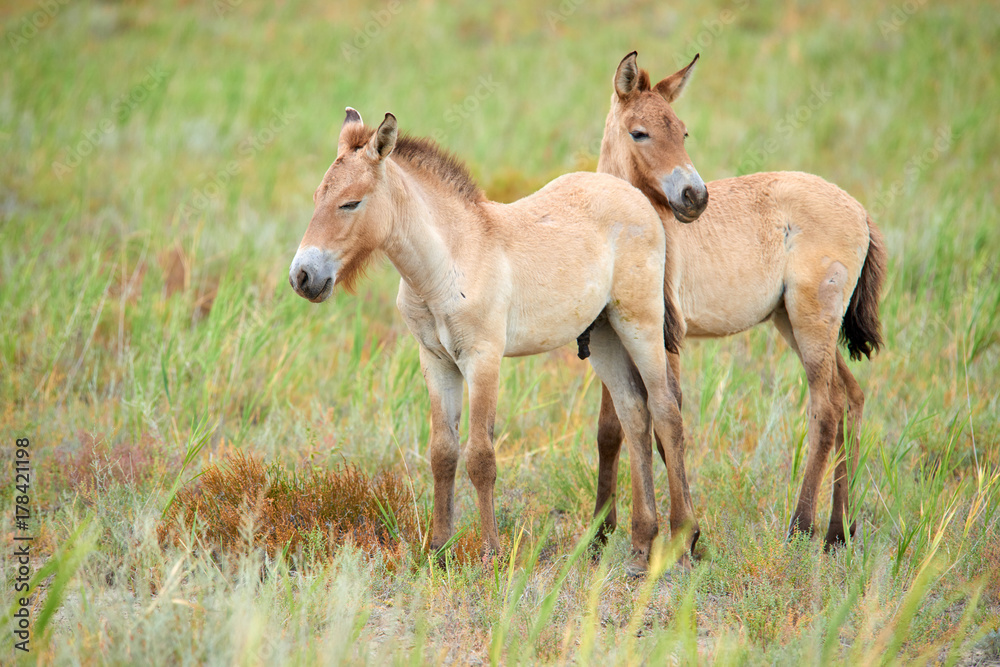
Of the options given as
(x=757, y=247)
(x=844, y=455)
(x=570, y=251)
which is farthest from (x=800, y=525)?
(x=570, y=251)

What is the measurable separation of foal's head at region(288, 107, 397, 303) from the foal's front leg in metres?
0.68

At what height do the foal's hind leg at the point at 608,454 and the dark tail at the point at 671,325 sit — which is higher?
the dark tail at the point at 671,325

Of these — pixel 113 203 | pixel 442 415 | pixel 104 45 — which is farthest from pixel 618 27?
pixel 442 415

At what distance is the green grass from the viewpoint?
10.1 feet

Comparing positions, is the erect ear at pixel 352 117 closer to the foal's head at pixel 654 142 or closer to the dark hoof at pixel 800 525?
the foal's head at pixel 654 142

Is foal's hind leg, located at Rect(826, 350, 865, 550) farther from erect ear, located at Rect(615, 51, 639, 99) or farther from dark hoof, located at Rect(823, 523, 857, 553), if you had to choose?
erect ear, located at Rect(615, 51, 639, 99)

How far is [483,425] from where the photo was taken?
355 cm

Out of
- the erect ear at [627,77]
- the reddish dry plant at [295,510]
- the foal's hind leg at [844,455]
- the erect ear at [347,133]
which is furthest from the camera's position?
the foal's hind leg at [844,455]

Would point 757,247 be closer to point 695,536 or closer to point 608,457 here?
point 608,457

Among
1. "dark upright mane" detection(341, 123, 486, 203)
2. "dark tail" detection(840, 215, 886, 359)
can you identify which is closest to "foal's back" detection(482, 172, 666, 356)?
"dark upright mane" detection(341, 123, 486, 203)

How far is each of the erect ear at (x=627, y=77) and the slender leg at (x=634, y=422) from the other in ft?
4.17

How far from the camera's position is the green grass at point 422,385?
3.07 m

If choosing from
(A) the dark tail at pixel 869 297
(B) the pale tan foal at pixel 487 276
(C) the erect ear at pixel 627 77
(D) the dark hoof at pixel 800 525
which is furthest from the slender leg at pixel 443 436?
(A) the dark tail at pixel 869 297

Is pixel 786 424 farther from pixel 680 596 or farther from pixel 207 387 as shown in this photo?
pixel 207 387
